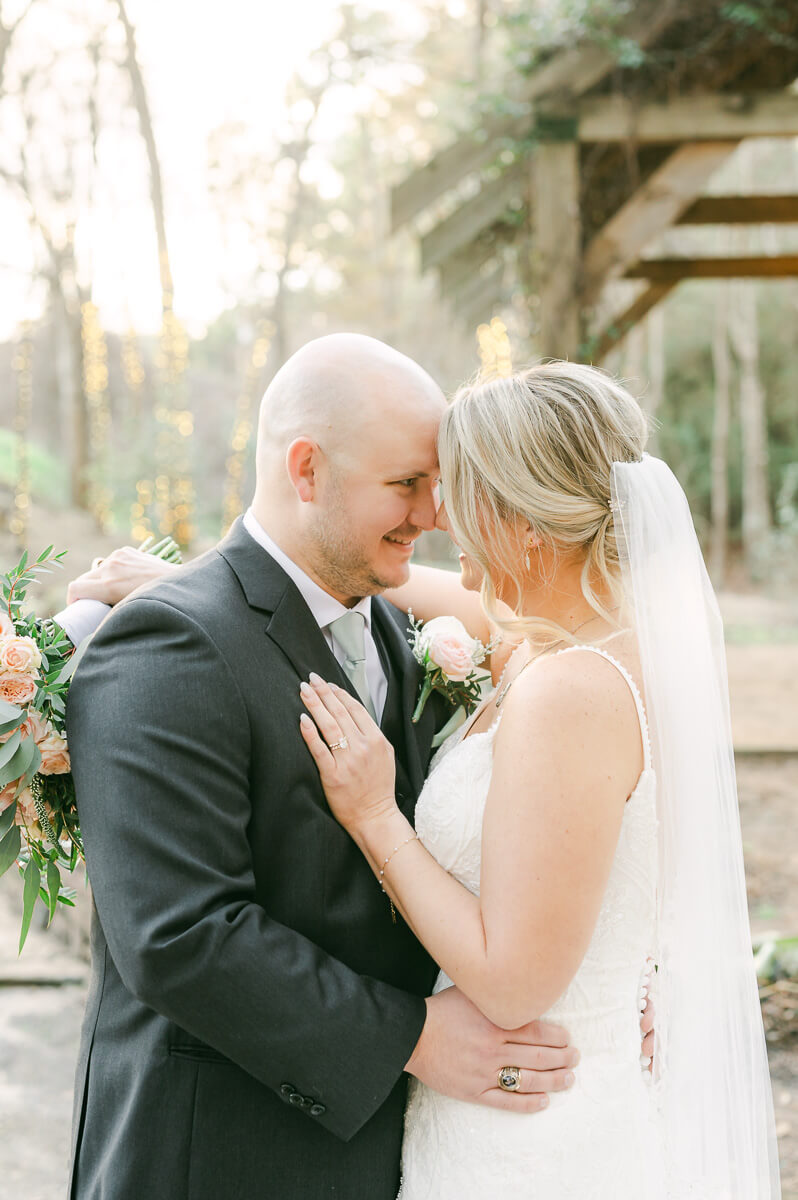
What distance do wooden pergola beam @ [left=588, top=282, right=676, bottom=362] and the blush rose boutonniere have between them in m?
4.25

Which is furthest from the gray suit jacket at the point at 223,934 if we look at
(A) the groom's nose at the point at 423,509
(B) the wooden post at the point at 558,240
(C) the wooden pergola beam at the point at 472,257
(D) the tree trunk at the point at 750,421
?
(D) the tree trunk at the point at 750,421

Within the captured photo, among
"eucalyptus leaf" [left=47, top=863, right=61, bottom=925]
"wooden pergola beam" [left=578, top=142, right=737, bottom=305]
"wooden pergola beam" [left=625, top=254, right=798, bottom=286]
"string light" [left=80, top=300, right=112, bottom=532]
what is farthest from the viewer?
"string light" [left=80, top=300, right=112, bottom=532]

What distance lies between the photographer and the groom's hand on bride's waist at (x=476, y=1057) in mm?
1938

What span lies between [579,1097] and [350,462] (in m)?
1.33

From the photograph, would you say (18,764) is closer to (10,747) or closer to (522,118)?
(10,747)

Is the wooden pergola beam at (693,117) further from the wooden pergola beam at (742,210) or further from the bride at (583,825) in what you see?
the bride at (583,825)

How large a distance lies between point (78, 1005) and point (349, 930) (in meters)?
3.77

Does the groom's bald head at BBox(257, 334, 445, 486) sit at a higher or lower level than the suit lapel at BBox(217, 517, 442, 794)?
higher

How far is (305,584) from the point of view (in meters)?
2.21

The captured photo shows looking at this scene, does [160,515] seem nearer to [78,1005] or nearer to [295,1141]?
[78,1005]

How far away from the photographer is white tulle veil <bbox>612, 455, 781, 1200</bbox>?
2.06 meters

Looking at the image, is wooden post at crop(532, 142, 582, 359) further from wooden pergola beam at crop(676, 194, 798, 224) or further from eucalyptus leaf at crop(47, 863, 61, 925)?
eucalyptus leaf at crop(47, 863, 61, 925)

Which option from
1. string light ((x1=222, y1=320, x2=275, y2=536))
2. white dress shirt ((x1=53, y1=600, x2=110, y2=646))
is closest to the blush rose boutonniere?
white dress shirt ((x1=53, y1=600, x2=110, y2=646))

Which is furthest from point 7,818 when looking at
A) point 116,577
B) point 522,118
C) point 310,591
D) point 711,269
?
point 711,269
